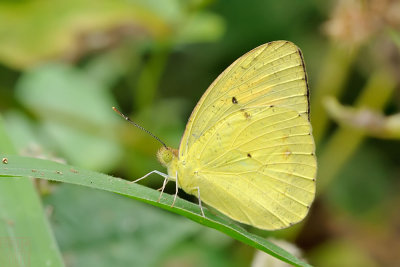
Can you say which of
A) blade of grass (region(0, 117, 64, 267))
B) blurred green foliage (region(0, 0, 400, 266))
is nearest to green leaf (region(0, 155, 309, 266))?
blade of grass (region(0, 117, 64, 267))

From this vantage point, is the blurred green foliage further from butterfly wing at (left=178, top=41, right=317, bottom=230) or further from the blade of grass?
butterfly wing at (left=178, top=41, right=317, bottom=230)

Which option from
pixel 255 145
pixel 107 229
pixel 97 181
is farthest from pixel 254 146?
pixel 97 181

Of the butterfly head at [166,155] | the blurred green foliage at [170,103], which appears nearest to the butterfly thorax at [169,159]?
the butterfly head at [166,155]

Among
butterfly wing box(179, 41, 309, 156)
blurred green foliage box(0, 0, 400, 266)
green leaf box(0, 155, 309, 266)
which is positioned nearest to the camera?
green leaf box(0, 155, 309, 266)

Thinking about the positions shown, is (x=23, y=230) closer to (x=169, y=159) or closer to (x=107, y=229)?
(x=169, y=159)

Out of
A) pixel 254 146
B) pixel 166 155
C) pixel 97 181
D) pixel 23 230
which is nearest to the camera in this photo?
pixel 97 181

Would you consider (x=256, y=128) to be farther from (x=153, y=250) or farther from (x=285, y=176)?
(x=153, y=250)

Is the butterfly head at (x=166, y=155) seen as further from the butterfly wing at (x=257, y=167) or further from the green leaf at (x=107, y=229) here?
the green leaf at (x=107, y=229)

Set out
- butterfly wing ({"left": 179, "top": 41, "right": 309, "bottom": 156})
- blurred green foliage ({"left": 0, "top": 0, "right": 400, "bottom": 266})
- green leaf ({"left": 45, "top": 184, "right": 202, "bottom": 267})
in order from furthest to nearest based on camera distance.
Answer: blurred green foliage ({"left": 0, "top": 0, "right": 400, "bottom": 266}), green leaf ({"left": 45, "top": 184, "right": 202, "bottom": 267}), butterfly wing ({"left": 179, "top": 41, "right": 309, "bottom": 156})
